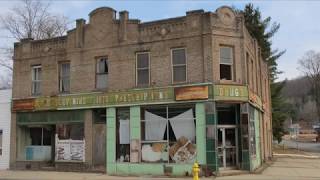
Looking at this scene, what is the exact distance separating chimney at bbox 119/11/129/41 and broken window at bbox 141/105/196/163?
13.5ft

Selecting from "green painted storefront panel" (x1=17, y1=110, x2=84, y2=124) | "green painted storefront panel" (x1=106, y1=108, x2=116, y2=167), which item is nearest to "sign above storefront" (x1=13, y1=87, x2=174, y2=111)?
"green painted storefront panel" (x1=17, y1=110, x2=84, y2=124)

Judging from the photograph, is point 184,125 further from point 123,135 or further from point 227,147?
point 123,135

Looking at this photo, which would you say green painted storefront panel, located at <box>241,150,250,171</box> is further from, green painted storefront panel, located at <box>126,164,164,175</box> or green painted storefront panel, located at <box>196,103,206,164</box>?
green painted storefront panel, located at <box>126,164,164,175</box>

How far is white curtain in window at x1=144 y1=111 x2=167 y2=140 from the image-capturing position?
76.7ft

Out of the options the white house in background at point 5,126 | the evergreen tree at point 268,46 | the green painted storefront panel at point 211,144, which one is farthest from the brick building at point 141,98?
the evergreen tree at point 268,46

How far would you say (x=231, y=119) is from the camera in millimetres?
23625

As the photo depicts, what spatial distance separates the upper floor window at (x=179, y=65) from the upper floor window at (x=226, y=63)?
6.07 feet

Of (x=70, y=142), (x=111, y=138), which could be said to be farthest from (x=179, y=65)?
(x=70, y=142)

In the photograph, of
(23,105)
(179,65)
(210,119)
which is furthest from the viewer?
(23,105)

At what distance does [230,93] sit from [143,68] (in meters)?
4.88

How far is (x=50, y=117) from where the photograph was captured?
26.9 meters

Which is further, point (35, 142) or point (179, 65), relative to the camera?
point (35, 142)

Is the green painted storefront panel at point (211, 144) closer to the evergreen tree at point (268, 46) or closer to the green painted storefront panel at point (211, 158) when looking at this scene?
the green painted storefront panel at point (211, 158)

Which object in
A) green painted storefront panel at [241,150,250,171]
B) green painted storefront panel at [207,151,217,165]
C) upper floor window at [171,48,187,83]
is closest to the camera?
green painted storefront panel at [207,151,217,165]
